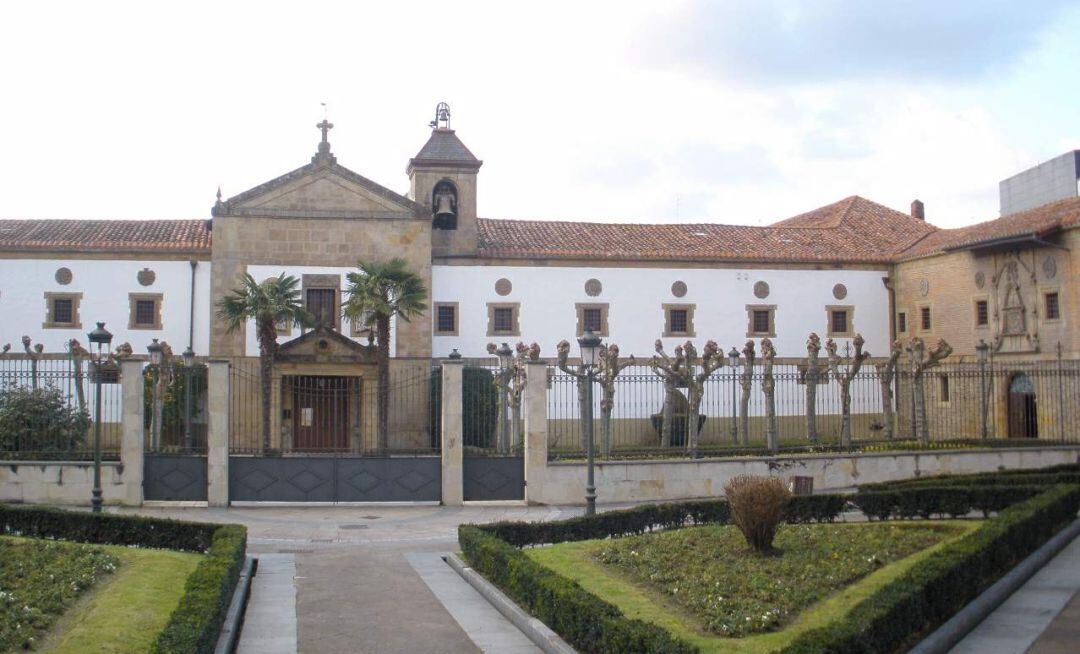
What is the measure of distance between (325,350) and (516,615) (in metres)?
22.0

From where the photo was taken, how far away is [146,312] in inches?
1291

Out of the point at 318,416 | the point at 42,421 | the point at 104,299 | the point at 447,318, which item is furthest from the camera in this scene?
the point at 447,318

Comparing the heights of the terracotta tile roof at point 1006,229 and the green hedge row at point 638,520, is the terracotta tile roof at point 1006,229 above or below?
above

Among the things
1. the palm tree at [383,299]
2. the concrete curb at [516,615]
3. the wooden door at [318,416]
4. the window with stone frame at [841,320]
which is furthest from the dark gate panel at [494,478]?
the window with stone frame at [841,320]

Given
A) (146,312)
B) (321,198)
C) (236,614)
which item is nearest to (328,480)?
(236,614)

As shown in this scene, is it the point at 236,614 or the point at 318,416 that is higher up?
the point at 318,416

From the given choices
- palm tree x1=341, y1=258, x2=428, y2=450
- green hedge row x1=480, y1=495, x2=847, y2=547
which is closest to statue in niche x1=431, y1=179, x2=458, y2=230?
palm tree x1=341, y1=258, x2=428, y2=450

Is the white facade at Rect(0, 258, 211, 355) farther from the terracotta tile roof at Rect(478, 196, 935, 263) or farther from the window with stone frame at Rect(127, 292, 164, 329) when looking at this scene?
the terracotta tile roof at Rect(478, 196, 935, 263)

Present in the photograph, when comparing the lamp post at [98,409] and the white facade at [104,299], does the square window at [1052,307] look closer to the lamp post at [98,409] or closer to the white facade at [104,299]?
the white facade at [104,299]

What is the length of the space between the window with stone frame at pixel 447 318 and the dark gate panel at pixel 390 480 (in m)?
14.1

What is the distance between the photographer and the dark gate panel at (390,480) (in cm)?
2006

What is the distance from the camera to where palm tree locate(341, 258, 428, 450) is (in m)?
29.0

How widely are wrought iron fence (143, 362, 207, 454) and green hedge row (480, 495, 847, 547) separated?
867cm

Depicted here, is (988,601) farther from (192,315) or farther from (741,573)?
(192,315)
